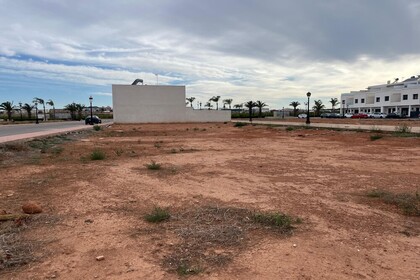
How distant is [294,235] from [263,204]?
146 cm

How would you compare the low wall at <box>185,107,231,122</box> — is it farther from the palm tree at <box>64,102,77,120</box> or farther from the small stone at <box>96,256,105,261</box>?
the small stone at <box>96,256,105,261</box>

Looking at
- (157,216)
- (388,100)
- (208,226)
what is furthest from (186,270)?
(388,100)

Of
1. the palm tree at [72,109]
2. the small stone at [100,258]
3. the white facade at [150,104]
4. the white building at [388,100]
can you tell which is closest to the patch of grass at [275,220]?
the small stone at [100,258]

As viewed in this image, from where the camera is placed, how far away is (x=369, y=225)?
466 centimetres

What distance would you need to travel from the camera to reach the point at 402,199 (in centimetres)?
588

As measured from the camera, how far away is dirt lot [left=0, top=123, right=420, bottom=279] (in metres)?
3.38

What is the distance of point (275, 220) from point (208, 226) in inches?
39.2

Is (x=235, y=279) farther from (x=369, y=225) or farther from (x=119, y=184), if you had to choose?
(x=119, y=184)

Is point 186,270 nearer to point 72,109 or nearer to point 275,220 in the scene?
point 275,220

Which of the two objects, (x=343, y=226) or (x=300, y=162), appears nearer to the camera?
(x=343, y=226)

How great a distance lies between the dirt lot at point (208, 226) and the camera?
3383 millimetres

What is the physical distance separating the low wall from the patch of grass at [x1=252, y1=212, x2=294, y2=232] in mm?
52257

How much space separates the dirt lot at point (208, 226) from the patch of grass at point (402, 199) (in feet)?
0.55

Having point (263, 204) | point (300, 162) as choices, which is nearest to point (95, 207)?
point (263, 204)
